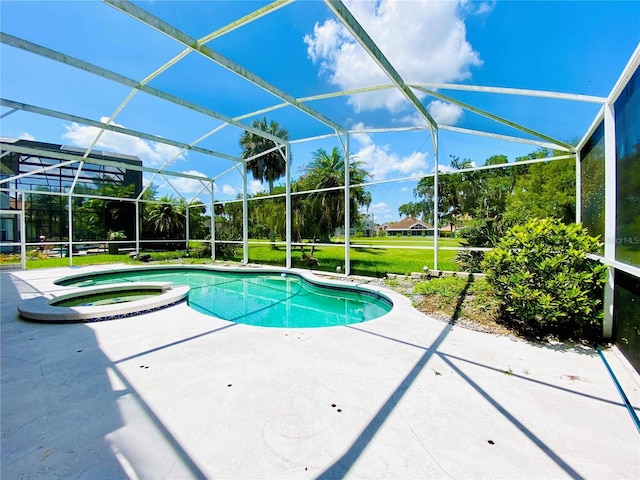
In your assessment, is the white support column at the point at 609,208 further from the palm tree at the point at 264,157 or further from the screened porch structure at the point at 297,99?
the palm tree at the point at 264,157

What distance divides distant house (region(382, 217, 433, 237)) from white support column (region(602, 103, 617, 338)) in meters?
5.08

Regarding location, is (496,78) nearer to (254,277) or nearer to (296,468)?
(296,468)

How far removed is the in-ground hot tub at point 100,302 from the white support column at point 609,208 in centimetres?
684

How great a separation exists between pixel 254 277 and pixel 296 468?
27.2 feet

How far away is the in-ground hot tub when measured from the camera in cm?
438

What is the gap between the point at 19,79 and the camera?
5.54m

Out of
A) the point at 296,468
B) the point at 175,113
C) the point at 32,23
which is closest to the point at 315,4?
the point at 32,23

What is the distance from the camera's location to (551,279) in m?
3.48

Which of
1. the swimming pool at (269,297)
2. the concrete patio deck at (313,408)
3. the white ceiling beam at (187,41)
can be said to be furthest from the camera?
the swimming pool at (269,297)

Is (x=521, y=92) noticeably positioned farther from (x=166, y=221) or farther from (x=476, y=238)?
(x=166, y=221)

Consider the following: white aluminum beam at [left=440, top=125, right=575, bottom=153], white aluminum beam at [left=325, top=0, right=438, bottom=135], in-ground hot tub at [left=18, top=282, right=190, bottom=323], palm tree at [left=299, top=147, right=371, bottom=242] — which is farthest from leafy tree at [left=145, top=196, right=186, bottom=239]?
white aluminum beam at [left=440, top=125, right=575, bottom=153]

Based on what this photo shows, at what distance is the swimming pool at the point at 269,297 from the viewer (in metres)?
5.58

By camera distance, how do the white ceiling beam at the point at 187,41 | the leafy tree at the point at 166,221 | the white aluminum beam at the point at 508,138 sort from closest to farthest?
the white ceiling beam at the point at 187,41 < the white aluminum beam at the point at 508,138 < the leafy tree at the point at 166,221

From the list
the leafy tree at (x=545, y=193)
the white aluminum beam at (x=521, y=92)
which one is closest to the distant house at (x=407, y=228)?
the leafy tree at (x=545, y=193)
